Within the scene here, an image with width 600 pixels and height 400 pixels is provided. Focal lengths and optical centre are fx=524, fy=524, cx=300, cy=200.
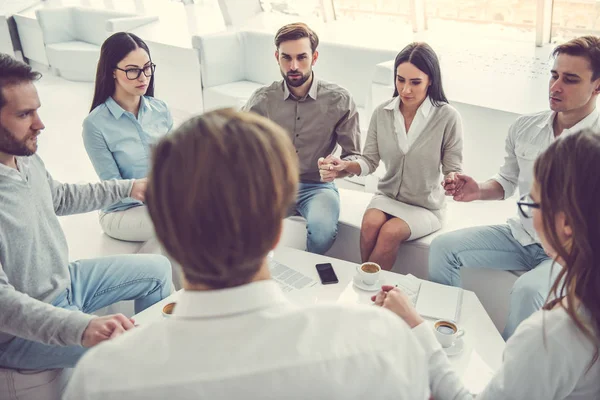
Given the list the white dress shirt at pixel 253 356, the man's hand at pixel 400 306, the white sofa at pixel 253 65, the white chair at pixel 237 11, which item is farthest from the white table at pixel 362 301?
the white chair at pixel 237 11

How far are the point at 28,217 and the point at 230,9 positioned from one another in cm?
526

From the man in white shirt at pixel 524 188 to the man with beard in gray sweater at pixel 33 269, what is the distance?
4.79ft

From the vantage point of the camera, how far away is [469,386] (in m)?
1.50

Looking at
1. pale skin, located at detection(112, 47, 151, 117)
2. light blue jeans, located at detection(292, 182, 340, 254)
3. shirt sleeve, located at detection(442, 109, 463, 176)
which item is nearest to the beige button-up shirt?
light blue jeans, located at detection(292, 182, 340, 254)

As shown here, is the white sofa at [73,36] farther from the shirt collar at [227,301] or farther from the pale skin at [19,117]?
the shirt collar at [227,301]

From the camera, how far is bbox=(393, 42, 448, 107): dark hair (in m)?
2.58

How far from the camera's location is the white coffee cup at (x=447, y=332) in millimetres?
1604

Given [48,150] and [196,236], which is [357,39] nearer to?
[48,150]

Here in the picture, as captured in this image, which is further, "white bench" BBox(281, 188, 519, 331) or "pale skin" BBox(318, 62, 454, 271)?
"pale skin" BBox(318, 62, 454, 271)

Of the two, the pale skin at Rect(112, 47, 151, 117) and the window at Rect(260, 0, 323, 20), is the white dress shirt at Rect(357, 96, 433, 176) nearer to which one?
the pale skin at Rect(112, 47, 151, 117)

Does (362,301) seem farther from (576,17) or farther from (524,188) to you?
(576,17)

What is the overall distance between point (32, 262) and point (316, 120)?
1.70 m

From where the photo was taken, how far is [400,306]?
140cm

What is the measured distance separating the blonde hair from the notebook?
3.72 ft
